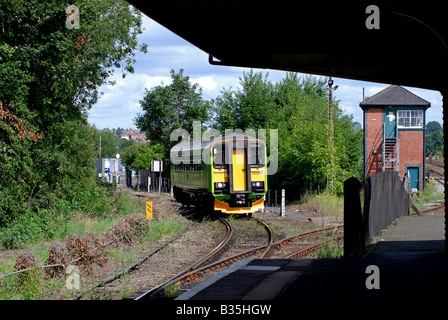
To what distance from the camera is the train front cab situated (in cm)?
2041

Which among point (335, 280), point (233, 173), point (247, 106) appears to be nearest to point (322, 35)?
point (335, 280)

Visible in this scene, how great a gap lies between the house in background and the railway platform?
32831 millimetres

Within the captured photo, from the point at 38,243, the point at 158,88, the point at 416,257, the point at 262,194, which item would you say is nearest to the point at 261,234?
the point at 262,194

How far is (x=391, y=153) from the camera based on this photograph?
41.0 m

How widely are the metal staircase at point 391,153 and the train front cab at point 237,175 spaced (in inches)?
865

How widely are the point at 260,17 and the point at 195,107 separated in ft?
125

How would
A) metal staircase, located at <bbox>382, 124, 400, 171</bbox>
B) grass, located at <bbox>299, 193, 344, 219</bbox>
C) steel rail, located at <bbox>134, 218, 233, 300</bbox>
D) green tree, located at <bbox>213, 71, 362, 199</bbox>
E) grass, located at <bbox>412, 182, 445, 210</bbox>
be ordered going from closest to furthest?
steel rail, located at <bbox>134, 218, 233, 300</bbox> → grass, located at <bbox>299, 193, 344, 219</bbox> → green tree, located at <bbox>213, 71, 362, 199</bbox> → grass, located at <bbox>412, 182, 445, 210</bbox> → metal staircase, located at <bbox>382, 124, 400, 171</bbox>

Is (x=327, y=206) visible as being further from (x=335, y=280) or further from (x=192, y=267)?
(x=335, y=280)

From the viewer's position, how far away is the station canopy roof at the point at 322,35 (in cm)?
686

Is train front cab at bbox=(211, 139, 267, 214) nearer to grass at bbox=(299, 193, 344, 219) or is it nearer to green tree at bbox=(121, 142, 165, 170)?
grass at bbox=(299, 193, 344, 219)

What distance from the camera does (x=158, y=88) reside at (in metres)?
47.5

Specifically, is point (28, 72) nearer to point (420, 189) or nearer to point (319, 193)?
point (319, 193)

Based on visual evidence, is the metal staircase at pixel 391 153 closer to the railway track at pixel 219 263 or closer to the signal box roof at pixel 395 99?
the signal box roof at pixel 395 99

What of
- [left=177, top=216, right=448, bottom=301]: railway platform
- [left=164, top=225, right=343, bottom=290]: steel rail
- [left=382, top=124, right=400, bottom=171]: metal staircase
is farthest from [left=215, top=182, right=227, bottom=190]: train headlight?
[left=382, top=124, right=400, bottom=171]: metal staircase
